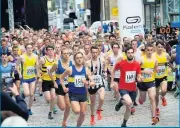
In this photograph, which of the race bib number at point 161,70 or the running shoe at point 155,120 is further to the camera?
the race bib number at point 161,70

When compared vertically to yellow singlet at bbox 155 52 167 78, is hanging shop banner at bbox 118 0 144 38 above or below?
above

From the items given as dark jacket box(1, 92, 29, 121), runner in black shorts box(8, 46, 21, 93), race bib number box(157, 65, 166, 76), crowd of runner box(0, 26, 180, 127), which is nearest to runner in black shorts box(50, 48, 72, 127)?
crowd of runner box(0, 26, 180, 127)

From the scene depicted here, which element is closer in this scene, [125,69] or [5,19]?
[125,69]

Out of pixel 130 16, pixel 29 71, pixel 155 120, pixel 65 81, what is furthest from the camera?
pixel 130 16

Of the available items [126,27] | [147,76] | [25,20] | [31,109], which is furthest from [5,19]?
[147,76]

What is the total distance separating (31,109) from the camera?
14.6 metres

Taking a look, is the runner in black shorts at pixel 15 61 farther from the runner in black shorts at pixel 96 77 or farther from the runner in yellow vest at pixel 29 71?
the runner in black shorts at pixel 96 77

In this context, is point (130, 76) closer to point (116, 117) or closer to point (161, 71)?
point (161, 71)

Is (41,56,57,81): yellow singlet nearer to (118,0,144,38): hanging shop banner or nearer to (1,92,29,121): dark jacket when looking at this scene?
(118,0,144,38): hanging shop banner

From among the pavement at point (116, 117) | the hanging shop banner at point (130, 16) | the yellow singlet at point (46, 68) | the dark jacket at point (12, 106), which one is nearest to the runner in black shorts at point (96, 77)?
the pavement at point (116, 117)

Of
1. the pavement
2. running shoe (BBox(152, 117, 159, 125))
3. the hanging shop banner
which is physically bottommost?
the pavement

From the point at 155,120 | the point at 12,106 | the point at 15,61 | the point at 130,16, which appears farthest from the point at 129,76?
the point at 130,16

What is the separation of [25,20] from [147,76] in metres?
35.9

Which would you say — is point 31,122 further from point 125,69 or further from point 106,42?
point 106,42
